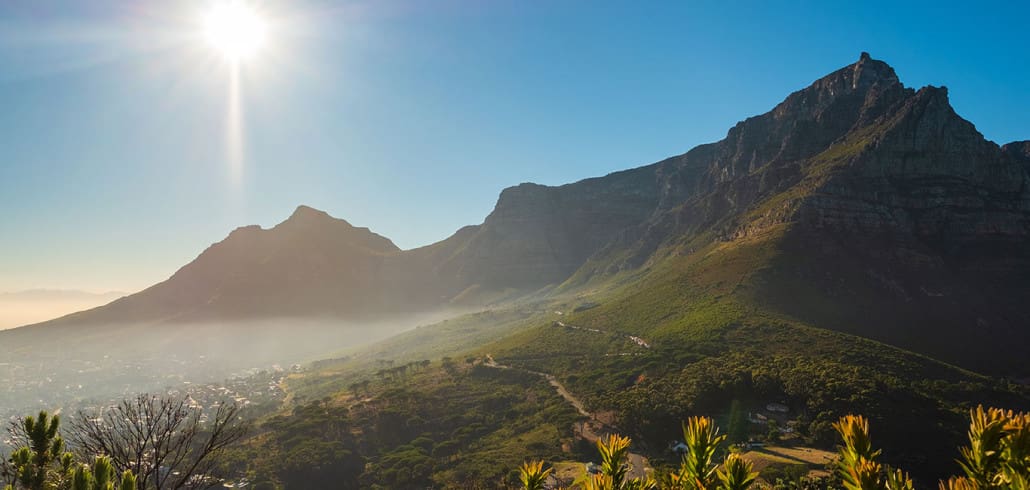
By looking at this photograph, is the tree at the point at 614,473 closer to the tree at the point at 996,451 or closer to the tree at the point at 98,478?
the tree at the point at 996,451

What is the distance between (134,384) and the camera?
179m

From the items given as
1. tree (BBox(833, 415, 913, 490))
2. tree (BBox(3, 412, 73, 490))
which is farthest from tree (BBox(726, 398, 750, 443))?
tree (BBox(3, 412, 73, 490))

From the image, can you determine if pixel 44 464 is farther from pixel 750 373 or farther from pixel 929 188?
pixel 929 188

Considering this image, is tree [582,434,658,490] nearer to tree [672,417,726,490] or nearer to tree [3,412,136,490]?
tree [672,417,726,490]

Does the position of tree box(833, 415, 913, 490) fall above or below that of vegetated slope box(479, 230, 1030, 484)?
above

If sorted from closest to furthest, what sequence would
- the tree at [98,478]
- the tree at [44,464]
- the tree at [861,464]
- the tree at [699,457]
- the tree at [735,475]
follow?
the tree at [861,464], the tree at [735,475], the tree at [699,457], the tree at [98,478], the tree at [44,464]

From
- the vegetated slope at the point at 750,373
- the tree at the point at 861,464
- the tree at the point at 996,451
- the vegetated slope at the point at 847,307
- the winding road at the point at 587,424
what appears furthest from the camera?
the vegetated slope at the point at 847,307

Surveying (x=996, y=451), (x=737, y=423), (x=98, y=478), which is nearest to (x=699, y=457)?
(x=996, y=451)

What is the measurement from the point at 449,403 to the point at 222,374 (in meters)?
158

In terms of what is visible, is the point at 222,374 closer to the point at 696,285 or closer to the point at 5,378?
the point at 5,378

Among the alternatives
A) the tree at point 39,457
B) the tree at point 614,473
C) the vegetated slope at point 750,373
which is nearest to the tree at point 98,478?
the tree at point 39,457

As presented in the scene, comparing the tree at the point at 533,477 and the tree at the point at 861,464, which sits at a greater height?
the tree at the point at 861,464

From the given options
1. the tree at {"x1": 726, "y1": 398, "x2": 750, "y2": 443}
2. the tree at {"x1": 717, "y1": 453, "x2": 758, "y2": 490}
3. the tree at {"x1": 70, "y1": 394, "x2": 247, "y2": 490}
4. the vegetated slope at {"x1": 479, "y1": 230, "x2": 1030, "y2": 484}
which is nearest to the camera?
the tree at {"x1": 717, "y1": 453, "x2": 758, "y2": 490}

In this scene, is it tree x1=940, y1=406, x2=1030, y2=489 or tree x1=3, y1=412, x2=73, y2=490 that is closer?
tree x1=940, y1=406, x2=1030, y2=489
